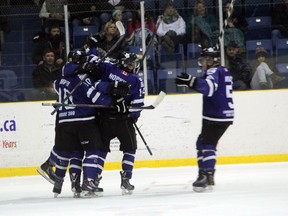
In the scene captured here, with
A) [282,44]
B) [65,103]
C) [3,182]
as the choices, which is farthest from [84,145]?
[282,44]

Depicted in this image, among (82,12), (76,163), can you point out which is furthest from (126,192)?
(82,12)

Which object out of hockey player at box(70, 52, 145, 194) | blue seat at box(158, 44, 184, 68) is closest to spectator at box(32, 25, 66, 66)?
blue seat at box(158, 44, 184, 68)

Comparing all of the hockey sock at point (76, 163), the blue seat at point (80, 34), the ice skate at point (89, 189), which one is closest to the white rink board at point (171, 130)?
the blue seat at point (80, 34)

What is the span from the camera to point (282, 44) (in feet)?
37.2

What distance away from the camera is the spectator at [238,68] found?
1118cm

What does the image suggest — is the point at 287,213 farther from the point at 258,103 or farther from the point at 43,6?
the point at 43,6

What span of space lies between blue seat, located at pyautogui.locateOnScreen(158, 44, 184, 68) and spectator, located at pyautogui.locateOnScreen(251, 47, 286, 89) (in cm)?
88

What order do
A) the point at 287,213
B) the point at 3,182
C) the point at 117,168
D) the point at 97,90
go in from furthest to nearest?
the point at 117,168 < the point at 3,182 < the point at 97,90 < the point at 287,213

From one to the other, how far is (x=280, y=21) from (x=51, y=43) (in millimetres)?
2772

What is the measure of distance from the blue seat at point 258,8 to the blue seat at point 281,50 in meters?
0.37

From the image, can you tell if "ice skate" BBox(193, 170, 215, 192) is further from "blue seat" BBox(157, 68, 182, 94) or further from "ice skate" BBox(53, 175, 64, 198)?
"blue seat" BBox(157, 68, 182, 94)

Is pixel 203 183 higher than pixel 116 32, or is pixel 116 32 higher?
pixel 116 32

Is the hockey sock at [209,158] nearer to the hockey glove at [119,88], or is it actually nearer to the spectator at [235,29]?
the hockey glove at [119,88]

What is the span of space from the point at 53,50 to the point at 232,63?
2.15 m
